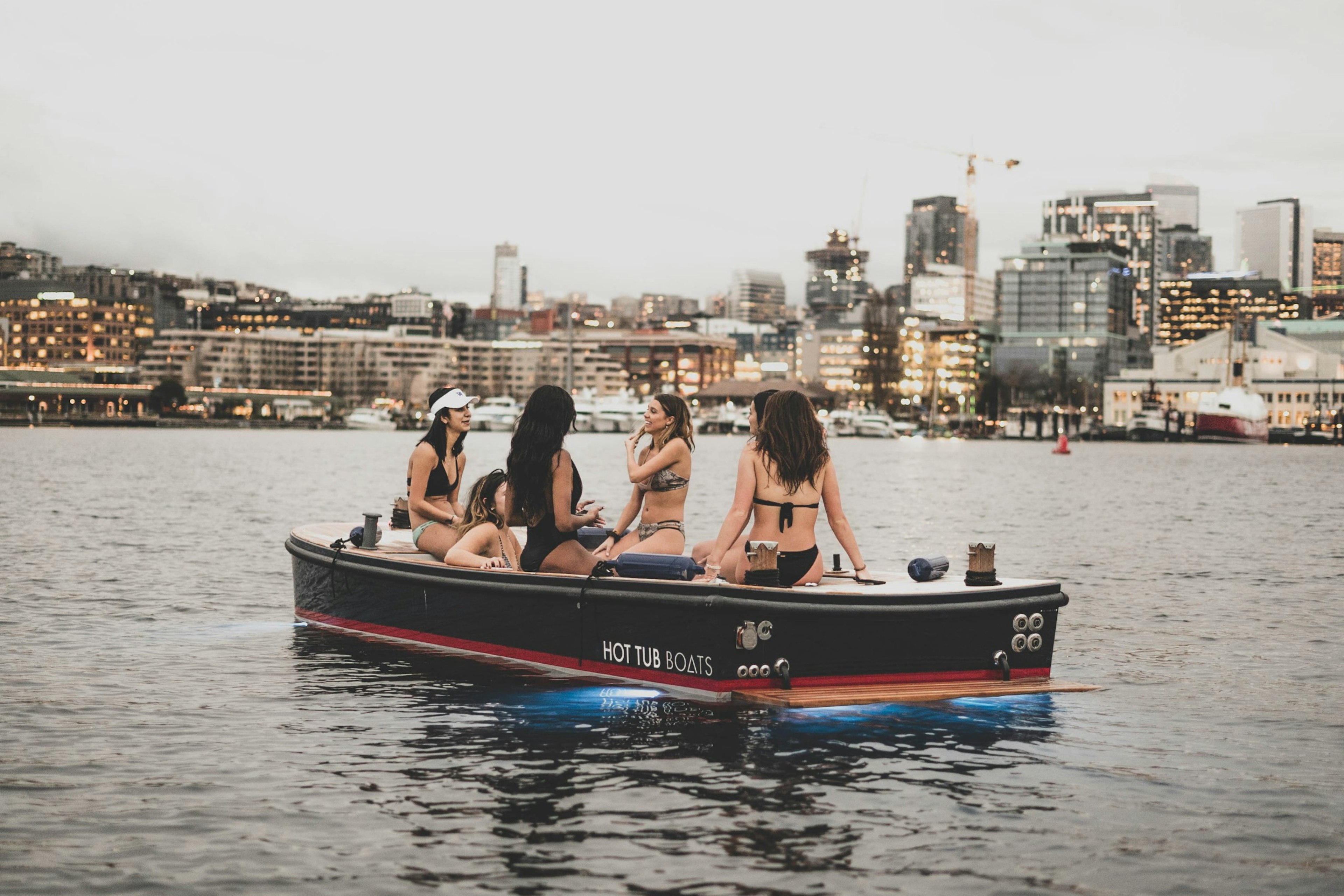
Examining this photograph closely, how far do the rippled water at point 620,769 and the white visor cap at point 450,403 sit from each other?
2768 millimetres

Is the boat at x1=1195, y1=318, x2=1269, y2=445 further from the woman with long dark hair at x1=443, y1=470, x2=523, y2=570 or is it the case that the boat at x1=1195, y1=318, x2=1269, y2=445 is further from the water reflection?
the water reflection

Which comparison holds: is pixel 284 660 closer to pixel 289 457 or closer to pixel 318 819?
pixel 318 819

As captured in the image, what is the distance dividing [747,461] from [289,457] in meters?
92.2

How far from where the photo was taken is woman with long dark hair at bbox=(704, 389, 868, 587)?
12.7 metres

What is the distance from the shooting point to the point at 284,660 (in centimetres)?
1631

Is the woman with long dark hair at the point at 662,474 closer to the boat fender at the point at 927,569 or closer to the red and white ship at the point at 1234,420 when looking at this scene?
the boat fender at the point at 927,569

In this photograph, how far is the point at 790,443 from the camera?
12695 millimetres

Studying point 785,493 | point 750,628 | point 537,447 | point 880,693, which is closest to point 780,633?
point 750,628

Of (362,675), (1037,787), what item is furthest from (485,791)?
(362,675)

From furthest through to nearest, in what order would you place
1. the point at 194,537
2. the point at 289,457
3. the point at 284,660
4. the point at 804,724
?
the point at 289,457
the point at 194,537
the point at 284,660
the point at 804,724

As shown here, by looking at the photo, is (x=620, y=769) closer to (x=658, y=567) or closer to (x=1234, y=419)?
(x=658, y=567)

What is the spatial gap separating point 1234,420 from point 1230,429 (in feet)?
6.68

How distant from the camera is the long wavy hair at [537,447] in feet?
44.8

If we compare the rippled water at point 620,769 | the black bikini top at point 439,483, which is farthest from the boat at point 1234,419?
the black bikini top at point 439,483
